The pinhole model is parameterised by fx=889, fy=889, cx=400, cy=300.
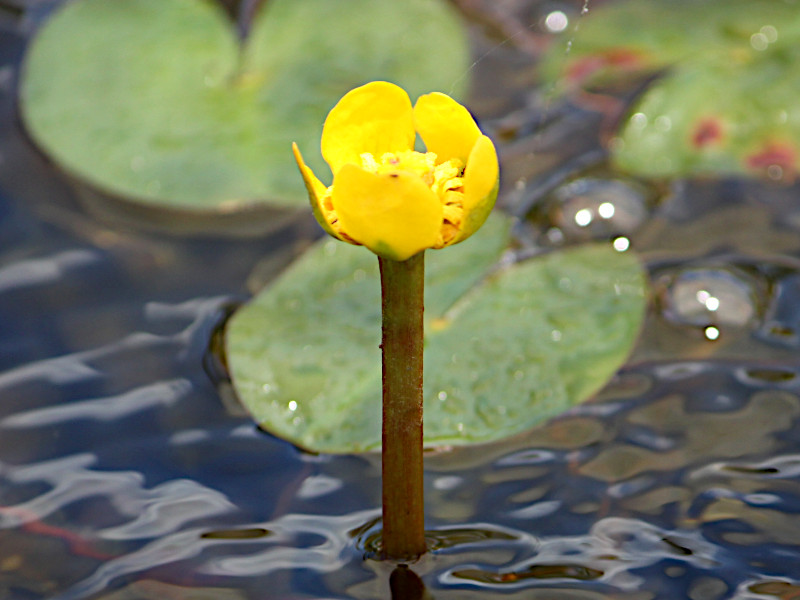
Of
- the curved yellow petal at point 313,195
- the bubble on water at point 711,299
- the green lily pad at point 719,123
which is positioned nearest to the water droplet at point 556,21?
the green lily pad at point 719,123

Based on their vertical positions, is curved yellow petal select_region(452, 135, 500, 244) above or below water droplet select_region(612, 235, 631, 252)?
above

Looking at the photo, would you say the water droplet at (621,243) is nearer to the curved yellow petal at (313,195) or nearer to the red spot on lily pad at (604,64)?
the red spot on lily pad at (604,64)

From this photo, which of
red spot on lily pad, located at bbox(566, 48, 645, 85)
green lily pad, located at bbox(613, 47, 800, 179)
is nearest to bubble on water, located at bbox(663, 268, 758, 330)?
green lily pad, located at bbox(613, 47, 800, 179)

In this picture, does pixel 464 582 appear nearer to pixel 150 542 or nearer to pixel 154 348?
pixel 150 542

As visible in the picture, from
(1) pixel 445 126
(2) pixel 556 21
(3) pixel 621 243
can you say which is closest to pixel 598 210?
(3) pixel 621 243

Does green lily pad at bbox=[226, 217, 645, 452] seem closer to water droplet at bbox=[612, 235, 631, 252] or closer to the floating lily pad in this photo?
water droplet at bbox=[612, 235, 631, 252]

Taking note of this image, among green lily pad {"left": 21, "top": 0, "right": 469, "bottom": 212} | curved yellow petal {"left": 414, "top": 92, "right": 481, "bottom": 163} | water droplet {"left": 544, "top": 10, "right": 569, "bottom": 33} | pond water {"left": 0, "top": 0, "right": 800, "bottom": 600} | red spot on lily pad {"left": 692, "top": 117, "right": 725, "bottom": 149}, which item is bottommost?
pond water {"left": 0, "top": 0, "right": 800, "bottom": 600}

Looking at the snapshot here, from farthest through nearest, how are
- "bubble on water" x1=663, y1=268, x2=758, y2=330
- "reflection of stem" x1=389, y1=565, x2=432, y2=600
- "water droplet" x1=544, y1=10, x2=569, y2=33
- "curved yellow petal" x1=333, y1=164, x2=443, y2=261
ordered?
"water droplet" x1=544, y1=10, x2=569, y2=33
"bubble on water" x1=663, y1=268, x2=758, y2=330
"reflection of stem" x1=389, y1=565, x2=432, y2=600
"curved yellow petal" x1=333, y1=164, x2=443, y2=261
